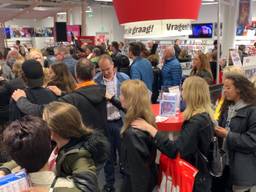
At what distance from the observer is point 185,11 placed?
94 centimetres

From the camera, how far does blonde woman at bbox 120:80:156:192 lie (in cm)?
235

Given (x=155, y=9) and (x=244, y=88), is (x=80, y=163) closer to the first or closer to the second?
(x=155, y=9)

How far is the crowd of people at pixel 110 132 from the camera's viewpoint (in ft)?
4.49

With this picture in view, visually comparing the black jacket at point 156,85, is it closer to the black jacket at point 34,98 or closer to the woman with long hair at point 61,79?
the woman with long hair at point 61,79

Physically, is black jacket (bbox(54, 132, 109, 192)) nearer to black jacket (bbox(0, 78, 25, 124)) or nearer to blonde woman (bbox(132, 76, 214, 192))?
blonde woman (bbox(132, 76, 214, 192))

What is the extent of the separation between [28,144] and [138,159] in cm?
118

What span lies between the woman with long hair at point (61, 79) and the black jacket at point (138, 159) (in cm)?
127

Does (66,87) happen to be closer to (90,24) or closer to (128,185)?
(128,185)

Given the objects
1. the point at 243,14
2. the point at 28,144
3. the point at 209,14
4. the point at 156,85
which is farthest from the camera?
the point at 209,14

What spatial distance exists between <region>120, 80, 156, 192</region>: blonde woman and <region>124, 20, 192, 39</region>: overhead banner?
4.49 feet

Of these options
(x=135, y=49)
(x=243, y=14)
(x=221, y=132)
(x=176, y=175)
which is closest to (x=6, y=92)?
(x=135, y=49)

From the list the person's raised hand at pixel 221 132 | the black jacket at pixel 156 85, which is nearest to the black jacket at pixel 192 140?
the person's raised hand at pixel 221 132

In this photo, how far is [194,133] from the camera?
241cm

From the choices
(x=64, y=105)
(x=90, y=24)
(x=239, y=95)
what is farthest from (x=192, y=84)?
(x=90, y=24)
